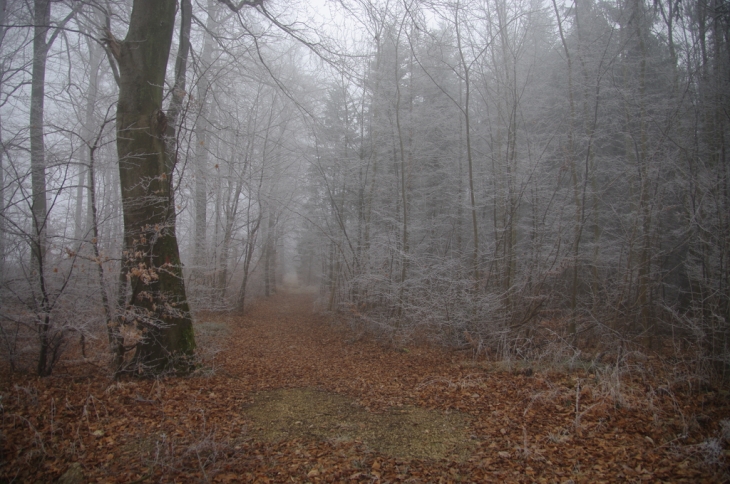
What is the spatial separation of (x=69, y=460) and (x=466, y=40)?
997 centimetres

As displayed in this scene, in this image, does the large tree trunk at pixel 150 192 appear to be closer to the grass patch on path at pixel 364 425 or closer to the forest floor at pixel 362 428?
the forest floor at pixel 362 428

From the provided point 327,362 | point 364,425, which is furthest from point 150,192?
point 327,362

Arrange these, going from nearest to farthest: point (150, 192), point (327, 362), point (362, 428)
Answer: point (362, 428)
point (150, 192)
point (327, 362)

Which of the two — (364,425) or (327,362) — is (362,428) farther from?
(327,362)

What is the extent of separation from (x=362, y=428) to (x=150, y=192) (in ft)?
12.6

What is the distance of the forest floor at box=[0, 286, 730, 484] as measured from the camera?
9.45ft

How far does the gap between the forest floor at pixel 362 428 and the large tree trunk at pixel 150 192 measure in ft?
1.66

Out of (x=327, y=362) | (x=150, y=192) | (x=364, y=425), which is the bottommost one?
(x=327, y=362)

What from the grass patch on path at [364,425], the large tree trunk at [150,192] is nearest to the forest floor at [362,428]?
the grass patch on path at [364,425]

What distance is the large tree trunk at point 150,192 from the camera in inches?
184

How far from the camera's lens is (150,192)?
4785mm

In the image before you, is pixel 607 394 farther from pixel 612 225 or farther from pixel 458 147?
pixel 458 147

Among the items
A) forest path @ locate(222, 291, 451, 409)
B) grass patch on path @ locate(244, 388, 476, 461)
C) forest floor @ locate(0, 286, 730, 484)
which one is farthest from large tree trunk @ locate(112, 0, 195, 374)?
grass patch on path @ locate(244, 388, 476, 461)

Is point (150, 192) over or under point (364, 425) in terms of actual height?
over
